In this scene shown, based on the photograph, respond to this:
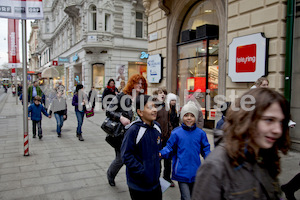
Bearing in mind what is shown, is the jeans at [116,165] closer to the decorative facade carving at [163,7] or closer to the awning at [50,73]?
the decorative facade carving at [163,7]

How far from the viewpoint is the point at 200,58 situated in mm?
9547

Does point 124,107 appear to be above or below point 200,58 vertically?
below

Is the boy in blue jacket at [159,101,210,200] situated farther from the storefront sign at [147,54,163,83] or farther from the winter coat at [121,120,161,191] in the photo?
the storefront sign at [147,54,163,83]

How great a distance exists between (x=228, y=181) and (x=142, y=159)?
4.95ft

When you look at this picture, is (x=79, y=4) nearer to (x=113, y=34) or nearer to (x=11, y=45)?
(x=113, y=34)

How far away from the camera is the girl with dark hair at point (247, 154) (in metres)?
1.20

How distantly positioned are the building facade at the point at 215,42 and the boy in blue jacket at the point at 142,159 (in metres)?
4.90

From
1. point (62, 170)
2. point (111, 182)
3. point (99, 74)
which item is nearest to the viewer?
point (111, 182)

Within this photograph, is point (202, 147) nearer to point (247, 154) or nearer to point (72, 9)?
point (247, 154)

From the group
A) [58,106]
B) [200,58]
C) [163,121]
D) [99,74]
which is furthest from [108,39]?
[163,121]

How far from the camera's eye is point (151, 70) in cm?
1168

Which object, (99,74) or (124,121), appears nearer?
(124,121)

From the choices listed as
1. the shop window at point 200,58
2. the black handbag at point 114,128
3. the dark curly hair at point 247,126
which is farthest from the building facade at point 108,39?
the dark curly hair at point 247,126

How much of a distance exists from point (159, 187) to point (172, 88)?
27.0ft
